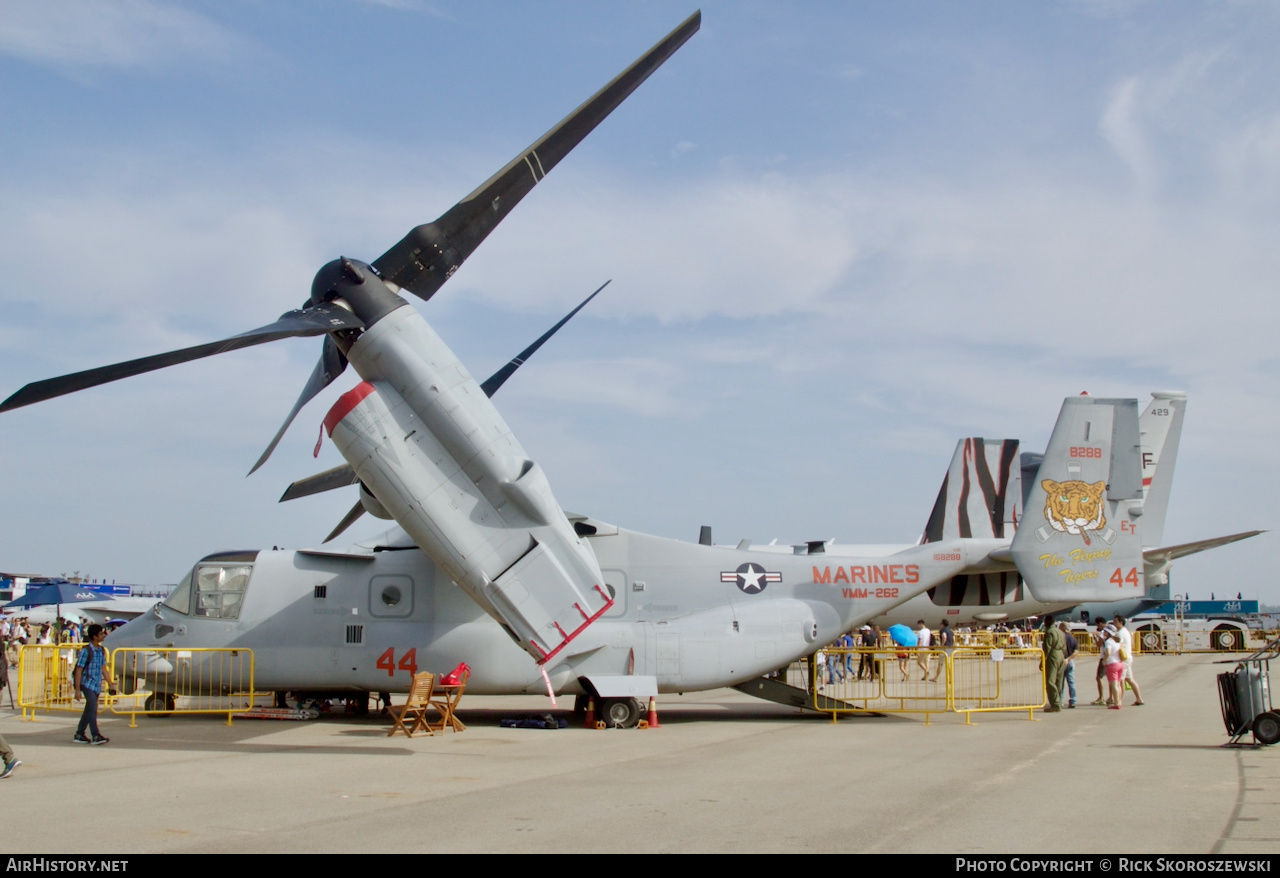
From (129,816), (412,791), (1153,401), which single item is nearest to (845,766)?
(412,791)

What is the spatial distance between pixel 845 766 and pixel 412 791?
4.85m

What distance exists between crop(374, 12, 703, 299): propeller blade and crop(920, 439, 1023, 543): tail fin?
17494 mm

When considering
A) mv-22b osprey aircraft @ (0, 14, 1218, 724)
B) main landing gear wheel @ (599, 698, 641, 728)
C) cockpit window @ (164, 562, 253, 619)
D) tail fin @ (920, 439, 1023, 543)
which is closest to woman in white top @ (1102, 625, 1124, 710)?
mv-22b osprey aircraft @ (0, 14, 1218, 724)

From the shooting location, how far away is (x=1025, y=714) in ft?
59.6

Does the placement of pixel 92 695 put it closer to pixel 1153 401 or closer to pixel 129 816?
pixel 129 816

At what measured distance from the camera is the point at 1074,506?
1689cm

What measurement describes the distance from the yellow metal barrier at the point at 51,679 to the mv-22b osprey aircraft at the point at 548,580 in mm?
1997

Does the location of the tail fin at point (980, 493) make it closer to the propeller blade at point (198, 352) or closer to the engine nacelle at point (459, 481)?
the engine nacelle at point (459, 481)

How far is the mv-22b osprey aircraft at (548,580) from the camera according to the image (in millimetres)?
13727

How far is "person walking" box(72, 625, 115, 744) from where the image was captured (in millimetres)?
13281

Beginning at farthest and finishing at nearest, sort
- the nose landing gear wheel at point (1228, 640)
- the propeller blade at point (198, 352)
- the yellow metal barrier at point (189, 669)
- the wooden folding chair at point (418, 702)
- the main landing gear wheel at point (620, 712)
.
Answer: the nose landing gear wheel at point (1228, 640) < the yellow metal barrier at point (189, 669) < the main landing gear wheel at point (620, 712) < the wooden folding chair at point (418, 702) < the propeller blade at point (198, 352)

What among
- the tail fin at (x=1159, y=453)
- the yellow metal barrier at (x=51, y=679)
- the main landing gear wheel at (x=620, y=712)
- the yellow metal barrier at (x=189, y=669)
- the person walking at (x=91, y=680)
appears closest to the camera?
the person walking at (x=91, y=680)

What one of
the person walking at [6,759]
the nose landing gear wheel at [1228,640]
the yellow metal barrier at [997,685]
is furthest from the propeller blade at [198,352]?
the nose landing gear wheel at [1228,640]

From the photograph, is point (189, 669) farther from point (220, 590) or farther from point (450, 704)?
point (450, 704)
